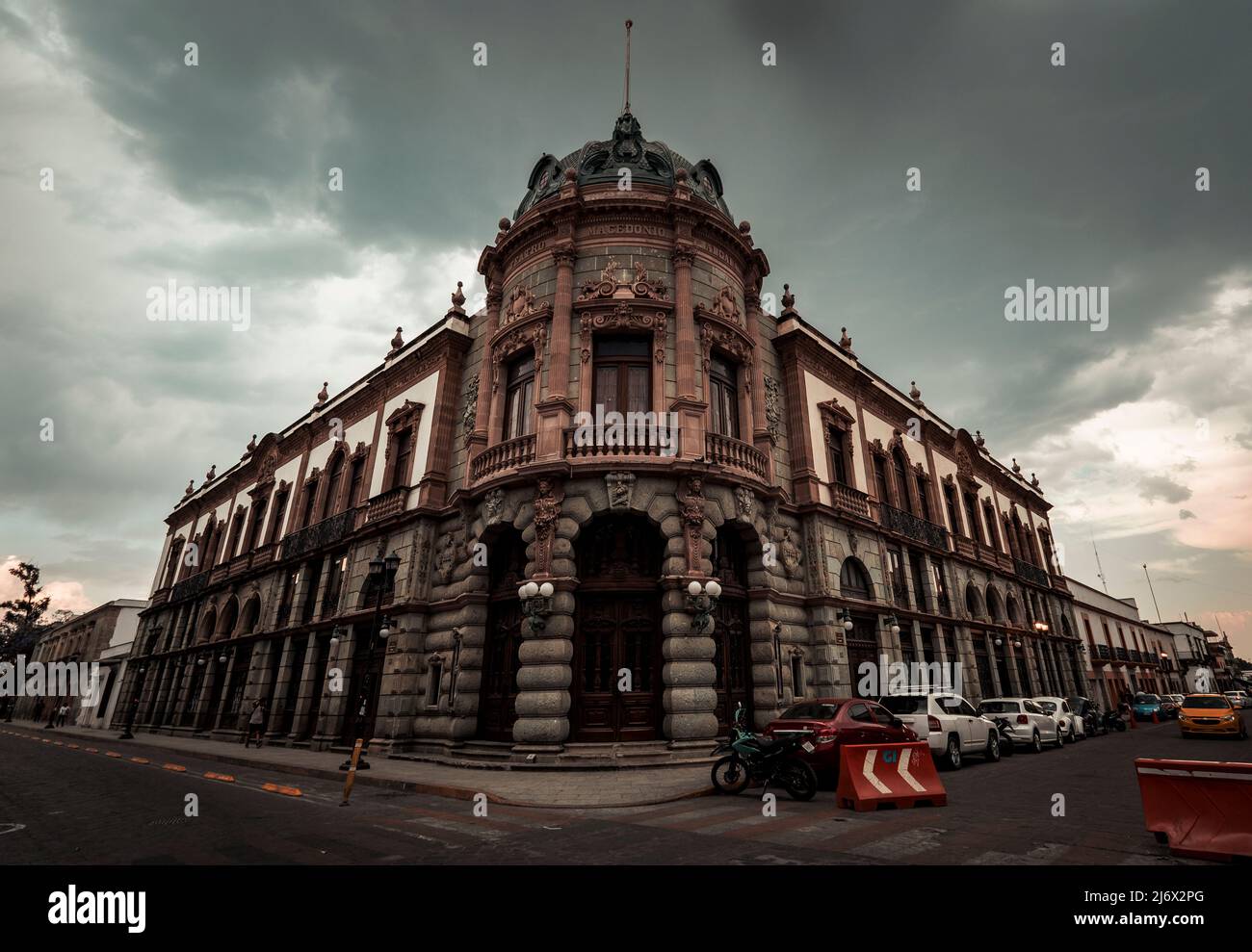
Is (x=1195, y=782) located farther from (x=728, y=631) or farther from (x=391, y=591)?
(x=391, y=591)

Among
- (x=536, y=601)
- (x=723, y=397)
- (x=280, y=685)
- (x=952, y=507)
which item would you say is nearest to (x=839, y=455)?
(x=723, y=397)

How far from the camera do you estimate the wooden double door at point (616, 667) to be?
13719 millimetres

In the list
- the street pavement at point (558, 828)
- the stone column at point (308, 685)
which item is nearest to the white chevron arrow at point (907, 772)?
the street pavement at point (558, 828)

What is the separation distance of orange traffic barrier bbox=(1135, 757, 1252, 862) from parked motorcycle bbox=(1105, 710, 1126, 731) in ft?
89.1

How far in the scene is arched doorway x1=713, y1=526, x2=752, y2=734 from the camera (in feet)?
49.0

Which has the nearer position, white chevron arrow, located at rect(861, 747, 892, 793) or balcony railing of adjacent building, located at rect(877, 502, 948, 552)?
white chevron arrow, located at rect(861, 747, 892, 793)

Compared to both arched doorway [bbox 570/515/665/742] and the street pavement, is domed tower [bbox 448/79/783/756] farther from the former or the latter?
the street pavement

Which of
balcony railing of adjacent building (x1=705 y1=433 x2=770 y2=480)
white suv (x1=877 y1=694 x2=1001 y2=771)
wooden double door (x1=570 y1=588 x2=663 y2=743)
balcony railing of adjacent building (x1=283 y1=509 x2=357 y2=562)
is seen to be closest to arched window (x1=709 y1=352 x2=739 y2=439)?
balcony railing of adjacent building (x1=705 y1=433 x2=770 y2=480)

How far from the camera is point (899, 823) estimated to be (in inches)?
281

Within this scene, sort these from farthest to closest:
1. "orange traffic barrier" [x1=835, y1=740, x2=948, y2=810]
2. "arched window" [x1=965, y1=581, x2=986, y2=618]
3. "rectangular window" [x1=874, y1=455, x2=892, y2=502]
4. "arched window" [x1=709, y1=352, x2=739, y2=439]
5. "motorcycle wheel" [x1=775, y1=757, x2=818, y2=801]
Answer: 1. "arched window" [x1=965, y1=581, x2=986, y2=618]
2. "rectangular window" [x1=874, y1=455, x2=892, y2=502]
3. "arched window" [x1=709, y1=352, x2=739, y2=439]
4. "motorcycle wheel" [x1=775, y1=757, x2=818, y2=801]
5. "orange traffic barrier" [x1=835, y1=740, x2=948, y2=810]

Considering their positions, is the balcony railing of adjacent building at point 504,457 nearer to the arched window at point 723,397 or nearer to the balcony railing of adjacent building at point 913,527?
the arched window at point 723,397

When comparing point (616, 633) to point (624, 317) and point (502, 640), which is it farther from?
point (624, 317)

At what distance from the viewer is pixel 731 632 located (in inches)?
615
